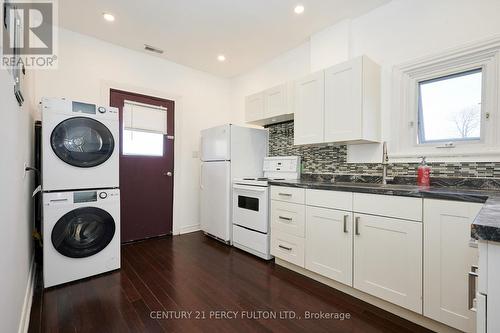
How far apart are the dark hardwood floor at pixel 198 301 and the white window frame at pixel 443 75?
134 cm

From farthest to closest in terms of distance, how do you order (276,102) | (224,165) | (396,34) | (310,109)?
(224,165)
(276,102)
(310,109)
(396,34)

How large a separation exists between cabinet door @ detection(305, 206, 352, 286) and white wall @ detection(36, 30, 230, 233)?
2.19 meters

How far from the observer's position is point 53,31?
2.74m

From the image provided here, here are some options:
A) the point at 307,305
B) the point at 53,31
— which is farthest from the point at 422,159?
the point at 53,31

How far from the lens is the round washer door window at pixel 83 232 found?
2096mm

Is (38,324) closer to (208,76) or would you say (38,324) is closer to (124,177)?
(124,177)

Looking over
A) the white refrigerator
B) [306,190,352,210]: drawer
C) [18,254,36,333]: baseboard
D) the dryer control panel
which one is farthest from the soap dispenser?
[18,254,36,333]: baseboard

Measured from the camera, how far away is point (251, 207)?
287 cm

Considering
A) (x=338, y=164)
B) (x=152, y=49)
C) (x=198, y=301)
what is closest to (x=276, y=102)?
(x=338, y=164)

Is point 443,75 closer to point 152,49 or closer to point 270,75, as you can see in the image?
point 270,75

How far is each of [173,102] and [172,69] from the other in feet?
A: 1.63

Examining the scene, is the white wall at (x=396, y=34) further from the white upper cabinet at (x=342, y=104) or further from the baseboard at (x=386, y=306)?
the baseboard at (x=386, y=306)

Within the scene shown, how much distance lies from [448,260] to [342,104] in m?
1.46

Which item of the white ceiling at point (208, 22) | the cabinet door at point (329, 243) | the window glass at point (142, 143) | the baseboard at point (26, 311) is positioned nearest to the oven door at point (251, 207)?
the cabinet door at point (329, 243)
